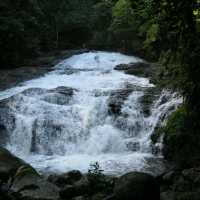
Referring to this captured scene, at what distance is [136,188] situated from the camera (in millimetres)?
8242

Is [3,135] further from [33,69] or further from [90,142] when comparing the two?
[33,69]

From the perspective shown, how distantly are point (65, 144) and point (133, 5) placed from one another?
991 centimetres

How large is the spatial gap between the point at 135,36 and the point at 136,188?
2288 cm

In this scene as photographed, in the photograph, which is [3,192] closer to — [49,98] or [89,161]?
[89,161]

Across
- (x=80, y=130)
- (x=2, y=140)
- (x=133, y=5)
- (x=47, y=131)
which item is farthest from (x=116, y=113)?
(x=133, y=5)

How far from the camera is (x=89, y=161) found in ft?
46.1

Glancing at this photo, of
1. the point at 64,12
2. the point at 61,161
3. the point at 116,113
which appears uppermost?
the point at 64,12

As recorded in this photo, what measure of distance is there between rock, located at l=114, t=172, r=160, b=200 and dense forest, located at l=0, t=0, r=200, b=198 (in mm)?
1190

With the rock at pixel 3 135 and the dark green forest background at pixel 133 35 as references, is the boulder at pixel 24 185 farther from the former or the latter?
the rock at pixel 3 135

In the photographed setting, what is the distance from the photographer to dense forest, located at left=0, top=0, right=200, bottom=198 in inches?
269

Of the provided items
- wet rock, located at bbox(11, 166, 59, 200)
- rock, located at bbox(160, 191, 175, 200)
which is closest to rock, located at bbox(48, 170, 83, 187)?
wet rock, located at bbox(11, 166, 59, 200)

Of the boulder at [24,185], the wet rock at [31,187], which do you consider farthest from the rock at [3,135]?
the wet rock at [31,187]

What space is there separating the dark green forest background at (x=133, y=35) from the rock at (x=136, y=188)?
120 cm

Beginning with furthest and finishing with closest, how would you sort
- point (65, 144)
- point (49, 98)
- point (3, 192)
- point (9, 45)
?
point (9, 45) < point (49, 98) < point (65, 144) < point (3, 192)
